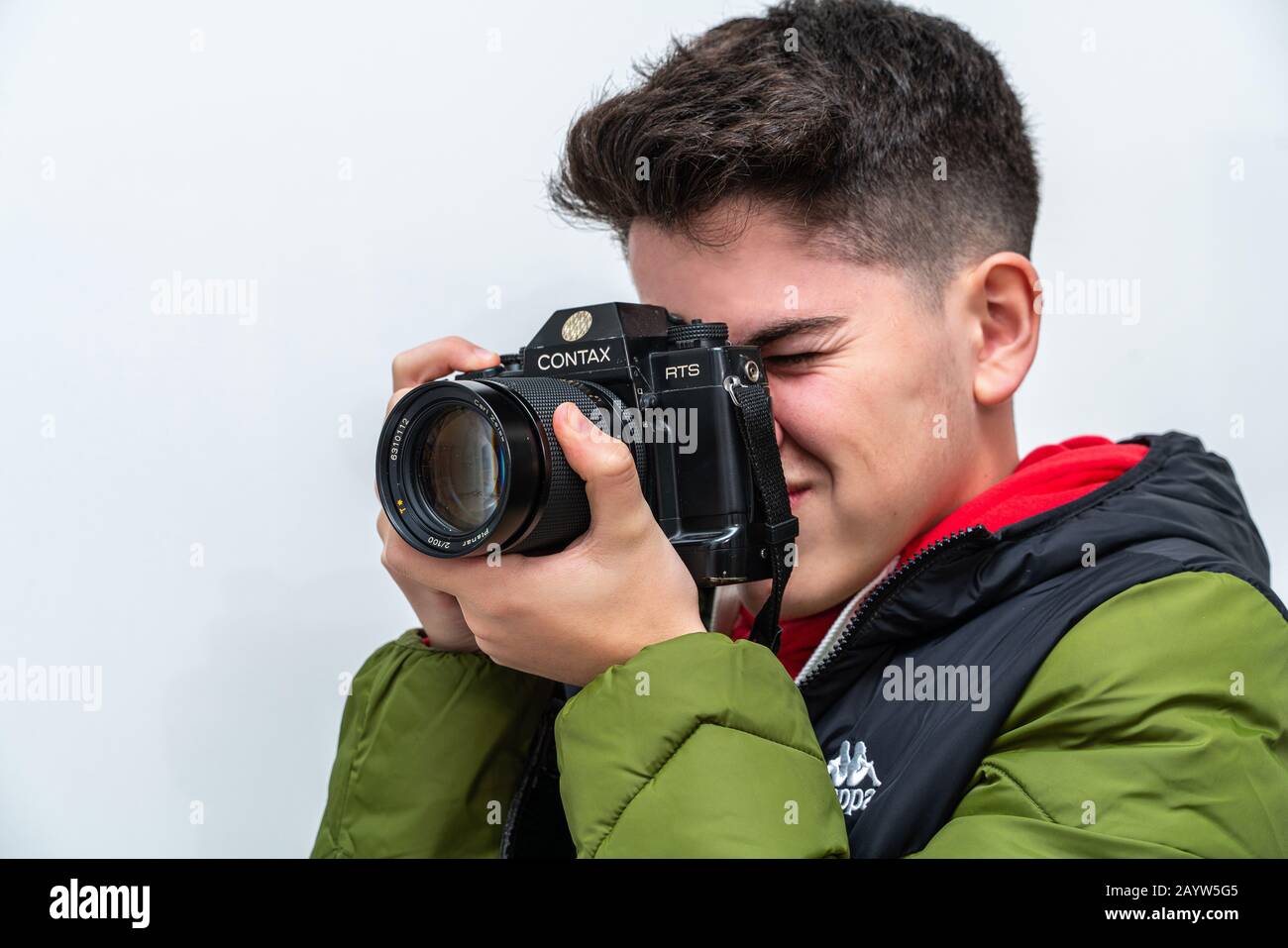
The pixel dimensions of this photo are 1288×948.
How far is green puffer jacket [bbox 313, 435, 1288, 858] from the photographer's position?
1.87 ft

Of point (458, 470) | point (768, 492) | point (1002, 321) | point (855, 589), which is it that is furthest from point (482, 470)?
point (1002, 321)

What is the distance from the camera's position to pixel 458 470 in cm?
69

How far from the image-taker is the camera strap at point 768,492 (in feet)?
2.39

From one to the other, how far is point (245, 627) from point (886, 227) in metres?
0.74

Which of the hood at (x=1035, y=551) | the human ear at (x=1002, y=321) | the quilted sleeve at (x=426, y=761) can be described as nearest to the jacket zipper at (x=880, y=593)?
the hood at (x=1035, y=551)

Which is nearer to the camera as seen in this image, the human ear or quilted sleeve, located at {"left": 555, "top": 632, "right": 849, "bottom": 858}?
quilted sleeve, located at {"left": 555, "top": 632, "right": 849, "bottom": 858}

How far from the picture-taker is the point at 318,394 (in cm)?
113

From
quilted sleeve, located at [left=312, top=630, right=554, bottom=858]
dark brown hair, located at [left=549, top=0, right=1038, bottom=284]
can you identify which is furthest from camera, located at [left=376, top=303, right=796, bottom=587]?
quilted sleeve, located at [left=312, top=630, right=554, bottom=858]

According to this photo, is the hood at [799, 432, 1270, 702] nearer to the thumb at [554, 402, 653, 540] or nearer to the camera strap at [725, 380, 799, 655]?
the camera strap at [725, 380, 799, 655]

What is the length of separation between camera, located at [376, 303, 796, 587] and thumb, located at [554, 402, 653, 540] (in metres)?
0.01

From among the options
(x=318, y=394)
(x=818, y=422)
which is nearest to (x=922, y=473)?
(x=818, y=422)

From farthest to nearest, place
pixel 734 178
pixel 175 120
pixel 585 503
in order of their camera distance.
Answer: pixel 175 120, pixel 734 178, pixel 585 503
